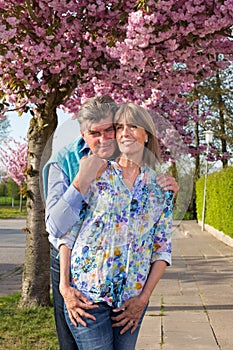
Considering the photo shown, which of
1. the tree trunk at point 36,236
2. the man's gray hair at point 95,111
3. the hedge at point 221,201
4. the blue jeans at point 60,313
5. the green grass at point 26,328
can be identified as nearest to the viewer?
the man's gray hair at point 95,111

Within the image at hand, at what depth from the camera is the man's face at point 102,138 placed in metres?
2.42

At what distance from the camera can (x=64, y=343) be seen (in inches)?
106

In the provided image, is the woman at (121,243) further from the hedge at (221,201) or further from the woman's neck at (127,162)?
the hedge at (221,201)

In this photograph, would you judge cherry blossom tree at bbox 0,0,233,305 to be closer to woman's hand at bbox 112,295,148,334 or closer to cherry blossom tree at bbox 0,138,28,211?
woman's hand at bbox 112,295,148,334

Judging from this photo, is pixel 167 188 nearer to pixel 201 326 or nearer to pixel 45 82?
pixel 201 326

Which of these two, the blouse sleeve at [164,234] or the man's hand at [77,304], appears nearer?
the man's hand at [77,304]

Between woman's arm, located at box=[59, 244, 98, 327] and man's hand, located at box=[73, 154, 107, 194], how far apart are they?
26 centimetres

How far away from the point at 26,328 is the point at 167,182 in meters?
3.68

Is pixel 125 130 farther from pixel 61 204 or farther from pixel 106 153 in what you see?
pixel 61 204

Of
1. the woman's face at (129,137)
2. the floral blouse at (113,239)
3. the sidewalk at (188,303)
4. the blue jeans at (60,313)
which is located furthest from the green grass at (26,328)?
the woman's face at (129,137)

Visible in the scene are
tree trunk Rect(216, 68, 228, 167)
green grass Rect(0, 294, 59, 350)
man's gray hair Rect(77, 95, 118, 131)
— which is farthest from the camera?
tree trunk Rect(216, 68, 228, 167)

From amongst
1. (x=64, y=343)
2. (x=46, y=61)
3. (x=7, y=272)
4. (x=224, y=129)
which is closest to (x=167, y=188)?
(x=64, y=343)

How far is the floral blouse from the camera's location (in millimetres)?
2359

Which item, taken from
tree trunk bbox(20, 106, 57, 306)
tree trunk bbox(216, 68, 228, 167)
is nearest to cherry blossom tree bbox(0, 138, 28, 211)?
tree trunk bbox(216, 68, 228, 167)
